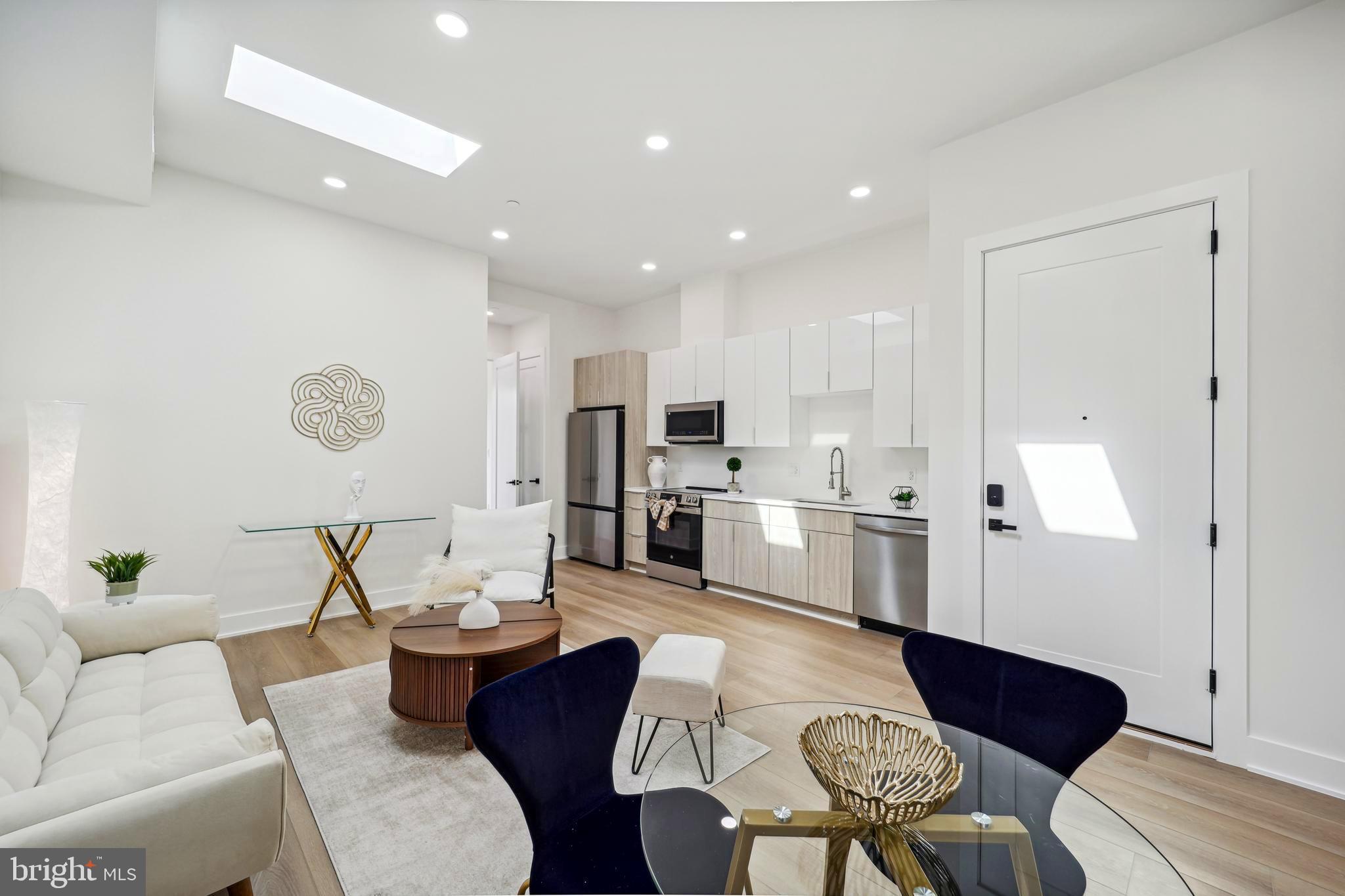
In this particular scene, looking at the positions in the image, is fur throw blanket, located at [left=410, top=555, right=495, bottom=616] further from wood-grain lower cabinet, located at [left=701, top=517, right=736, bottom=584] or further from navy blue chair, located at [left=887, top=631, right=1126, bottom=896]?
wood-grain lower cabinet, located at [left=701, top=517, right=736, bottom=584]

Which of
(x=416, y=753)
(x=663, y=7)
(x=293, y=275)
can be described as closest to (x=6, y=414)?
(x=293, y=275)

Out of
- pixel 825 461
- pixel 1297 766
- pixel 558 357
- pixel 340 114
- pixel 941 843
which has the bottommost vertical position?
pixel 1297 766

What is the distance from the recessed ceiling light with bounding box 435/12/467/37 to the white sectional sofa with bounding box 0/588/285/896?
2.62 metres

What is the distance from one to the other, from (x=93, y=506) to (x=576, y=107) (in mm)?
3737

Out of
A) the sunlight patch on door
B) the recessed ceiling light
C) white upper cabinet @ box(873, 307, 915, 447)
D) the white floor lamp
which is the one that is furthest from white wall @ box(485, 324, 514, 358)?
the sunlight patch on door

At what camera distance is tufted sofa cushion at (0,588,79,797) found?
1.39 metres

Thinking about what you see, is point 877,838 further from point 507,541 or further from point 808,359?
point 808,359

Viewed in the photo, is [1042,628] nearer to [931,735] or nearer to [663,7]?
[931,735]

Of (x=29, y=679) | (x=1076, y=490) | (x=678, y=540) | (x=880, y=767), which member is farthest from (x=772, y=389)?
(x=29, y=679)

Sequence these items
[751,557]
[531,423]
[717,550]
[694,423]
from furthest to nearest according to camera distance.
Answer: [531,423]
[694,423]
[717,550]
[751,557]

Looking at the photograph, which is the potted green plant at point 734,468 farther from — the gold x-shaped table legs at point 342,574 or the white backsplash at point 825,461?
the gold x-shaped table legs at point 342,574

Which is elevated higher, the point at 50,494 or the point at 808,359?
the point at 808,359

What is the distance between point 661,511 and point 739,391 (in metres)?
1.44

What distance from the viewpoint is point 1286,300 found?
2.14 m
